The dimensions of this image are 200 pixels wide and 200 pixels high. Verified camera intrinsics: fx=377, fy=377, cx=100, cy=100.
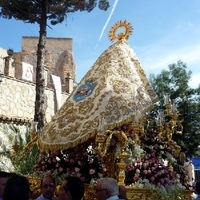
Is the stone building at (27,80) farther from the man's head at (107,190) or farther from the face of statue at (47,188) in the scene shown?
the man's head at (107,190)

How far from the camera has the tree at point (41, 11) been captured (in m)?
11.5

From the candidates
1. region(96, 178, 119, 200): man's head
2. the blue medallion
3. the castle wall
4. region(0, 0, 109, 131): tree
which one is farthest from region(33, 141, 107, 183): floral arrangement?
the castle wall

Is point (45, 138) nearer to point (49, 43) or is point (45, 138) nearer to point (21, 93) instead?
point (21, 93)

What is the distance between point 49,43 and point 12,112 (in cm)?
1138

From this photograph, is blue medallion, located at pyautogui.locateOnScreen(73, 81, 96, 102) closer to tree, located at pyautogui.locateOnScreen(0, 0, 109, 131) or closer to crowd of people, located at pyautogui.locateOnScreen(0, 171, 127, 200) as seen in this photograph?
crowd of people, located at pyautogui.locateOnScreen(0, 171, 127, 200)

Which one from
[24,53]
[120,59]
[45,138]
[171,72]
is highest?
[24,53]

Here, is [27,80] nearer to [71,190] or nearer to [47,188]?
[47,188]

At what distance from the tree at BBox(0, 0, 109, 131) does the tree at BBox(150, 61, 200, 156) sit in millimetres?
5466

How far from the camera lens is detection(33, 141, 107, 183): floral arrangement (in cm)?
515

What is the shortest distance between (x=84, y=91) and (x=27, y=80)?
37.6 feet

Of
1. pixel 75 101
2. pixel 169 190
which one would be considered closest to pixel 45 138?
pixel 75 101

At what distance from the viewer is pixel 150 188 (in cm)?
480

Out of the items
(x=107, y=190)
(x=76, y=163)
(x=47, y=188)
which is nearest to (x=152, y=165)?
(x=76, y=163)

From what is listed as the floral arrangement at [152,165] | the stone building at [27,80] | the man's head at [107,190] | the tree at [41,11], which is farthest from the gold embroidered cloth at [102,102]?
the stone building at [27,80]
